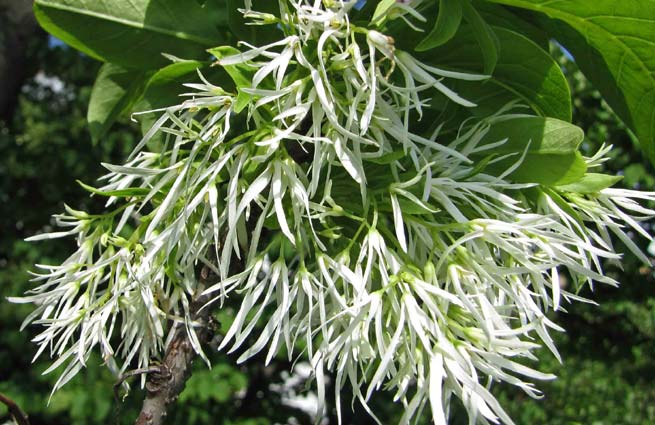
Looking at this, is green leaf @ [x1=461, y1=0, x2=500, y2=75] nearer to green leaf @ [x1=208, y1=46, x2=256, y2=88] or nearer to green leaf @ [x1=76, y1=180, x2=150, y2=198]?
green leaf @ [x1=208, y1=46, x2=256, y2=88]

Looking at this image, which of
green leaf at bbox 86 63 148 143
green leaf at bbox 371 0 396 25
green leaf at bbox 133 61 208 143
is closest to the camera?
green leaf at bbox 371 0 396 25

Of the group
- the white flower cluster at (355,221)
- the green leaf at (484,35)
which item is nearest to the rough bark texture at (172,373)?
the white flower cluster at (355,221)

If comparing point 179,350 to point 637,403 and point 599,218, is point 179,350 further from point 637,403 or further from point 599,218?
point 637,403

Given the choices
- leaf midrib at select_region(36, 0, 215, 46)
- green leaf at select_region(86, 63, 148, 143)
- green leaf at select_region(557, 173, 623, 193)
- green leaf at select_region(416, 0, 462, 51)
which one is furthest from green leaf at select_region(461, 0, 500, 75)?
green leaf at select_region(86, 63, 148, 143)

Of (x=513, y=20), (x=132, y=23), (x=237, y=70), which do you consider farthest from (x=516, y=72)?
A: (x=132, y=23)

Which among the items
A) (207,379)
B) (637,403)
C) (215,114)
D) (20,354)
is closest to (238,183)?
(215,114)
